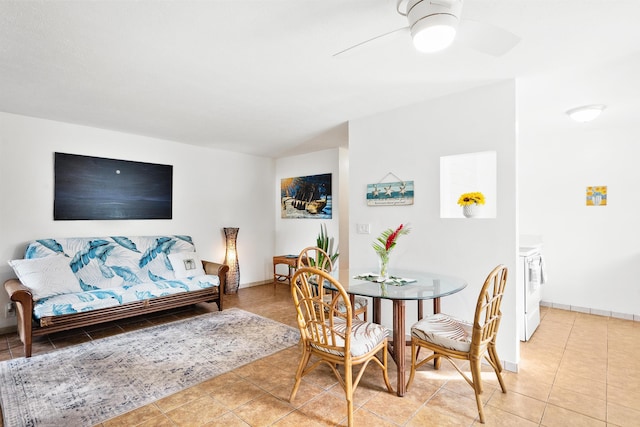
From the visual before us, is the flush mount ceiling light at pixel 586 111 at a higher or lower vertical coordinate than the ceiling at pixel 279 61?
lower

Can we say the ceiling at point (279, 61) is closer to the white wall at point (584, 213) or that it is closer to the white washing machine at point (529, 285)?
the white wall at point (584, 213)

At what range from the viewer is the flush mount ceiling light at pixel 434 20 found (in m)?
1.47

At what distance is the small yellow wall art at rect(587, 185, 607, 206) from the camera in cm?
396

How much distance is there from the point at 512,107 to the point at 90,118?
14.1ft

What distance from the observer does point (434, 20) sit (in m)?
1.49

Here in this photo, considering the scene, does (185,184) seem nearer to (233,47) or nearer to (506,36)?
(233,47)

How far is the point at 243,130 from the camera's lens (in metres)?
4.16

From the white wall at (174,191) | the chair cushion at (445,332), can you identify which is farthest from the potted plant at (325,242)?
the chair cushion at (445,332)

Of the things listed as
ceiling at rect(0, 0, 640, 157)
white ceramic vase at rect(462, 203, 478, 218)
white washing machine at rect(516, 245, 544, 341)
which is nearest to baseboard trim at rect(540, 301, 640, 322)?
white washing machine at rect(516, 245, 544, 341)

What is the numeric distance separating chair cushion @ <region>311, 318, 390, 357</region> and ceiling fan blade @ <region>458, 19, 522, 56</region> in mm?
1760

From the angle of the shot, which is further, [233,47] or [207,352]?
[207,352]

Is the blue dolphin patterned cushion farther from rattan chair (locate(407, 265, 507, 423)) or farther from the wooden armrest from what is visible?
rattan chair (locate(407, 265, 507, 423))

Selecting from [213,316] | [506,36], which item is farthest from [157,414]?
[506,36]

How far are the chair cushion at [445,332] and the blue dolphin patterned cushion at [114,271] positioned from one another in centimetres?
283
